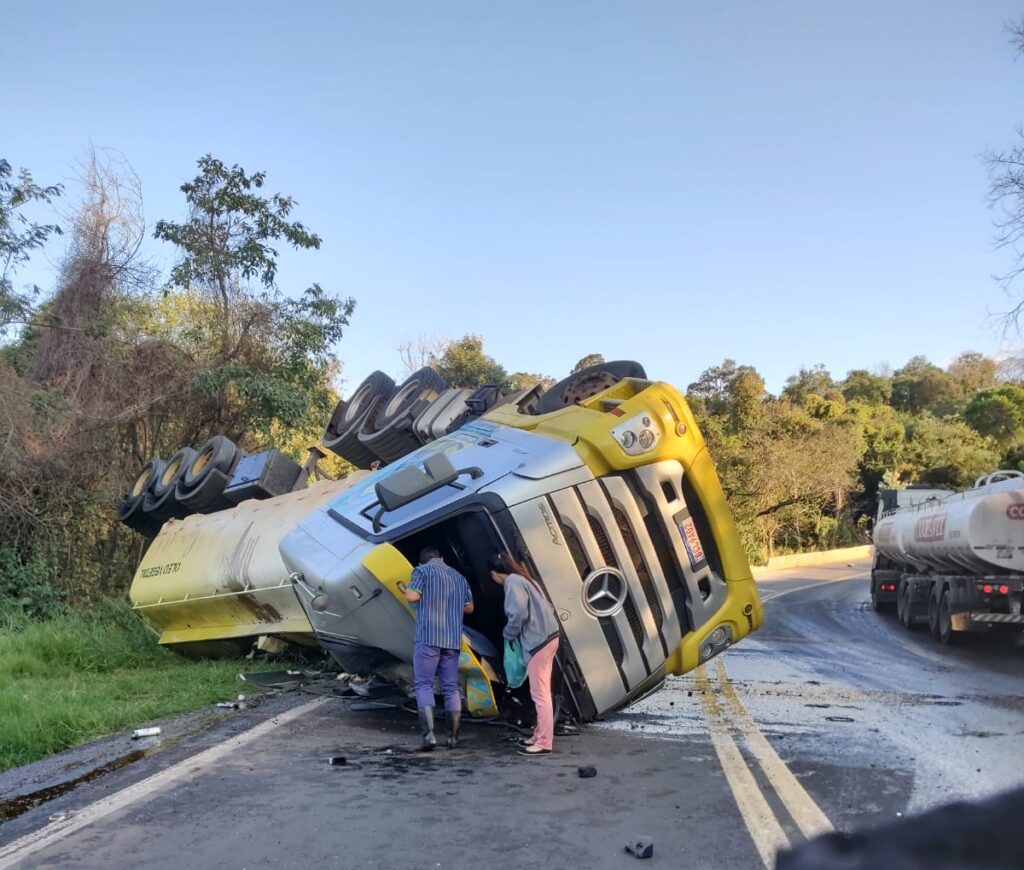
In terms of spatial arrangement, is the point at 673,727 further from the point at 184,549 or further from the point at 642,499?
the point at 184,549

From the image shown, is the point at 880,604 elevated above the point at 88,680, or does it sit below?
below

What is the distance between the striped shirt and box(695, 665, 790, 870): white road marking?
6.23ft

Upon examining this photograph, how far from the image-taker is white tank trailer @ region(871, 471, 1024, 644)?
1247cm

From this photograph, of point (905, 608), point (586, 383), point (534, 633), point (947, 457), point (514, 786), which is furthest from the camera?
point (947, 457)

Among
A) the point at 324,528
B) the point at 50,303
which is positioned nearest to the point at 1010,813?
the point at 324,528

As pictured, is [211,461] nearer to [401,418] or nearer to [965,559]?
[401,418]

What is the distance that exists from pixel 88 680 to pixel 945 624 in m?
11.9

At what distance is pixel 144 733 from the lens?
A: 6504 mm

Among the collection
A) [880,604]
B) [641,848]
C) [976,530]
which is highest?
[641,848]

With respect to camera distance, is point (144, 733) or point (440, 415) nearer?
point (144, 733)

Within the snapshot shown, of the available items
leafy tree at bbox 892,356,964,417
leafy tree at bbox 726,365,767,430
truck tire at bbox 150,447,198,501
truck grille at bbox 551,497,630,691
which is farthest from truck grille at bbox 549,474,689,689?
leafy tree at bbox 892,356,964,417

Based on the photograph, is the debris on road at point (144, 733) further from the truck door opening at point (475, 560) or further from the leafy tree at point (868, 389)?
the leafy tree at point (868, 389)

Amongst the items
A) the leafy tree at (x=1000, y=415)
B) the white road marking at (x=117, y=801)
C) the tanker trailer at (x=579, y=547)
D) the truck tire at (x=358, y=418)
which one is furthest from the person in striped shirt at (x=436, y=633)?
the leafy tree at (x=1000, y=415)

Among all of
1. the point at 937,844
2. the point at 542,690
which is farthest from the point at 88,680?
the point at 937,844
